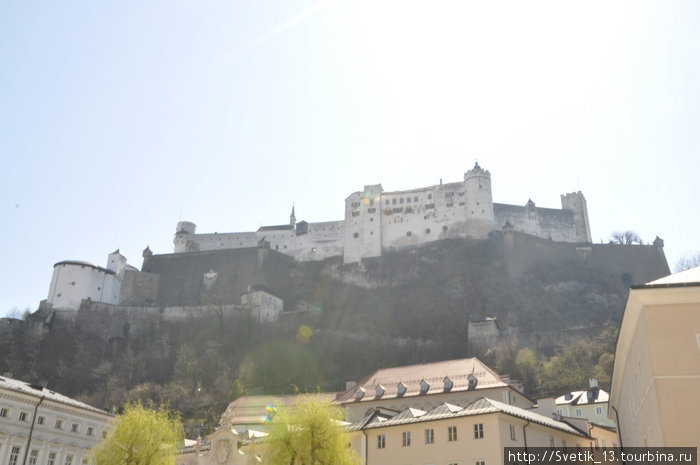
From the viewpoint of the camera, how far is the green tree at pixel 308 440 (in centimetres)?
2769

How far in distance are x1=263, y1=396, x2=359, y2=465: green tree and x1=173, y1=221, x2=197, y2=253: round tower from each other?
8342 cm

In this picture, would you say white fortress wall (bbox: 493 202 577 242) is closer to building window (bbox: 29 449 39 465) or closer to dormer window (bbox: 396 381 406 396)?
dormer window (bbox: 396 381 406 396)

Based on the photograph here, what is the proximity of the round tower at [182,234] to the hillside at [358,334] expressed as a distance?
63.2 feet

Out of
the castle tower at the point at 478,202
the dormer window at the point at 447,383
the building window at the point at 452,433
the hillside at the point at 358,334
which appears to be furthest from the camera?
the castle tower at the point at 478,202

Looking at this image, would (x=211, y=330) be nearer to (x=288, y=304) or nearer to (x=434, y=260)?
(x=288, y=304)

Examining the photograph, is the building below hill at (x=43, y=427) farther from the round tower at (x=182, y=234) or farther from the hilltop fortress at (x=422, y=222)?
the round tower at (x=182, y=234)

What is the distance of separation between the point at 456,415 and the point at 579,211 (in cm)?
7645

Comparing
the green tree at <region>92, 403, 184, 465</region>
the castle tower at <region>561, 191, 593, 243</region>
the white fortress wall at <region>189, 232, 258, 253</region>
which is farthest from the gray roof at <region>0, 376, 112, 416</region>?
the castle tower at <region>561, 191, 593, 243</region>

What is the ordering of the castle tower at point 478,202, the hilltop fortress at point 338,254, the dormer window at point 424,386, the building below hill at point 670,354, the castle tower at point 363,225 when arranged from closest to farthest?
the building below hill at point 670,354 → the dormer window at point 424,386 → the hilltop fortress at point 338,254 → the castle tower at point 478,202 → the castle tower at point 363,225

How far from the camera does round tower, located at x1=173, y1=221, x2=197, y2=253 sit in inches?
4279

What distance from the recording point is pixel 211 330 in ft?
267

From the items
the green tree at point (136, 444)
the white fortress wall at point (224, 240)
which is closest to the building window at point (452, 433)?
the green tree at point (136, 444)

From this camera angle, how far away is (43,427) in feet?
129

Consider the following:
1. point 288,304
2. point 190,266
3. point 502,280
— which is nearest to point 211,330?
point 288,304
